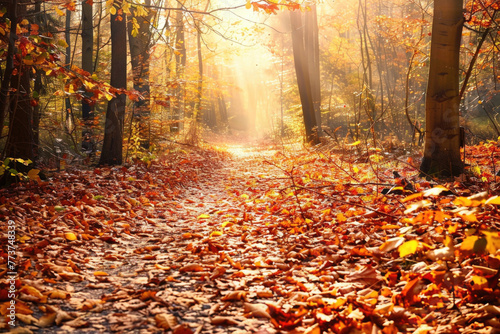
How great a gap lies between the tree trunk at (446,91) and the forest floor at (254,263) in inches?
18.4

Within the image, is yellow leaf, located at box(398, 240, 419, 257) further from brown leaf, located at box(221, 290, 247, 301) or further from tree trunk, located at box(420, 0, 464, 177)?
tree trunk, located at box(420, 0, 464, 177)

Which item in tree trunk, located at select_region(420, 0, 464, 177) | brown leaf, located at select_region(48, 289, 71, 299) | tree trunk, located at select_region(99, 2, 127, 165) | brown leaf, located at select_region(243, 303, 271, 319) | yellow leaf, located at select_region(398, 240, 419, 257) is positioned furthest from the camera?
tree trunk, located at select_region(99, 2, 127, 165)

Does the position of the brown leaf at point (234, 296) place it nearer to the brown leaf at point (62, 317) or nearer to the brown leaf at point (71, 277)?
the brown leaf at point (62, 317)

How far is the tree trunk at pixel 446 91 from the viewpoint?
5.46 m

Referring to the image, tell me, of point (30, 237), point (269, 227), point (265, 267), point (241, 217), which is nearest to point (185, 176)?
point (241, 217)

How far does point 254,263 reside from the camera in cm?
339

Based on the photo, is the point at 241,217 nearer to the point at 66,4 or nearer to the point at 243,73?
the point at 66,4

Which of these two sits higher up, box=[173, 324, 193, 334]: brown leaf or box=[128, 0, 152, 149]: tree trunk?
box=[128, 0, 152, 149]: tree trunk

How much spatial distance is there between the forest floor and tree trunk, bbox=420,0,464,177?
0.47m

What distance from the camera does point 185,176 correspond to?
28.6ft

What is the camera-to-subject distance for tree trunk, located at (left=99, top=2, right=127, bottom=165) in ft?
25.9

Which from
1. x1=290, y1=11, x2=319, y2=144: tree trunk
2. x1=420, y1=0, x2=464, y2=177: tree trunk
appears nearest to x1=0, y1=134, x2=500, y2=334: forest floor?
x1=420, y1=0, x2=464, y2=177: tree trunk

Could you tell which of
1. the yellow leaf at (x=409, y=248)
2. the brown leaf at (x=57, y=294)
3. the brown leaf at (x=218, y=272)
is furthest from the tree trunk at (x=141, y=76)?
the yellow leaf at (x=409, y=248)

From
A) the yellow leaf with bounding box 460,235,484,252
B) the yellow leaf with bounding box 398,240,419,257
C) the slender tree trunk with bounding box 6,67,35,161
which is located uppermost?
the slender tree trunk with bounding box 6,67,35,161
